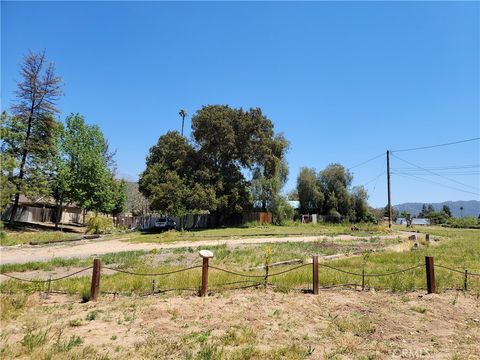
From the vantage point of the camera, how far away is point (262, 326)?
7.54 metres

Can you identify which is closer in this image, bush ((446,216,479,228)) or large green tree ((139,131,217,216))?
large green tree ((139,131,217,216))

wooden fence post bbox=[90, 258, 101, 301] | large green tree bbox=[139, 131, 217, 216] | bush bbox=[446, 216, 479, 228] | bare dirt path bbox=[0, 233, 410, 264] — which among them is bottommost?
bare dirt path bbox=[0, 233, 410, 264]

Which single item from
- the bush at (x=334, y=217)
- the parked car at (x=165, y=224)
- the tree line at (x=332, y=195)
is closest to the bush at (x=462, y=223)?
the tree line at (x=332, y=195)

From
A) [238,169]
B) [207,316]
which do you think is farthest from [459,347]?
[238,169]

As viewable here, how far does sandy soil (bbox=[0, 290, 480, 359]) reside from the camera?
6309mm

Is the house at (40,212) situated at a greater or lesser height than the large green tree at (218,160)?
lesser

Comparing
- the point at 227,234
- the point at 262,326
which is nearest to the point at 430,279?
the point at 262,326

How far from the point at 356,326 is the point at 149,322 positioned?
4.04 meters

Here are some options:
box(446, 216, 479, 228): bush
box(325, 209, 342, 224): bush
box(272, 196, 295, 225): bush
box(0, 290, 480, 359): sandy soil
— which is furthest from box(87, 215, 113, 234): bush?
box(446, 216, 479, 228): bush

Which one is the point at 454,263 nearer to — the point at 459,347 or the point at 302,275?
the point at 302,275

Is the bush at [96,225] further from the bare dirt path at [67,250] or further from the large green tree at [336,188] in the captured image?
the large green tree at [336,188]

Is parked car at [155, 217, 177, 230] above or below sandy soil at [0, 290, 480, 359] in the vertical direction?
above

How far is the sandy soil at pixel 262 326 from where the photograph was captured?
6.31 m

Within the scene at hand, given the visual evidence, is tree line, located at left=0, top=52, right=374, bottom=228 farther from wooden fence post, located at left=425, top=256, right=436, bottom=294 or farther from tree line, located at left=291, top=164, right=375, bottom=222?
wooden fence post, located at left=425, top=256, right=436, bottom=294
